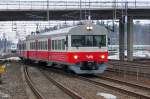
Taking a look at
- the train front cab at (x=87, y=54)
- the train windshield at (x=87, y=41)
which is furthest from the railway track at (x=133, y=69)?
the train windshield at (x=87, y=41)

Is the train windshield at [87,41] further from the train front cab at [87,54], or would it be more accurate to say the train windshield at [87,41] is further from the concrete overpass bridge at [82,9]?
the concrete overpass bridge at [82,9]

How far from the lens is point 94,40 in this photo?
2805cm

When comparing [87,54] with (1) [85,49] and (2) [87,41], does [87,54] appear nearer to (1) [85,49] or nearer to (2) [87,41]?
(1) [85,49]

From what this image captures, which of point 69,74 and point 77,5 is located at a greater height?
point 77,5

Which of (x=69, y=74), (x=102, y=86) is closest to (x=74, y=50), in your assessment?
(x=69, y=74)

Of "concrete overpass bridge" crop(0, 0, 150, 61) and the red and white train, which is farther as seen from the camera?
"concrete overpass bridge" crop(0, 0, 150, 61)

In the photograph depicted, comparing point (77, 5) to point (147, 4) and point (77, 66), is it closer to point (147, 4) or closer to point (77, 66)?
point (147, 4)

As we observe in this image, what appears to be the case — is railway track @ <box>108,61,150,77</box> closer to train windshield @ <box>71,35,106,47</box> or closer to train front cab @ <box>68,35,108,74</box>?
train front cab @ <box>68,35,108,74</box>

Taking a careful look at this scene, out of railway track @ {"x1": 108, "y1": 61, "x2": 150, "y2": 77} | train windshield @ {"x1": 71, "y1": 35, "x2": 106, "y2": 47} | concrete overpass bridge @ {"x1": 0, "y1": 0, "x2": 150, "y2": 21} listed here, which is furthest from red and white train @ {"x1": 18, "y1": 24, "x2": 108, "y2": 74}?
concrete overpass bridge @ {"x1": 0, "y1": 0, "x2": 150, "y2": 21}

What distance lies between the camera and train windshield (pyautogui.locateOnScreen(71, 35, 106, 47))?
27703mm

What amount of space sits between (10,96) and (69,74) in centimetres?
1181

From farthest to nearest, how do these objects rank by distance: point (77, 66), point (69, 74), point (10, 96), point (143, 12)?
point (143, 12)
point (69, 74)
point (77, 66)
point (10, 96)

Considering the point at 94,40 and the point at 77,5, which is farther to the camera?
the point at 77,5

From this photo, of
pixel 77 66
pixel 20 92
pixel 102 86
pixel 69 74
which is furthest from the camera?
pixel 69 74
